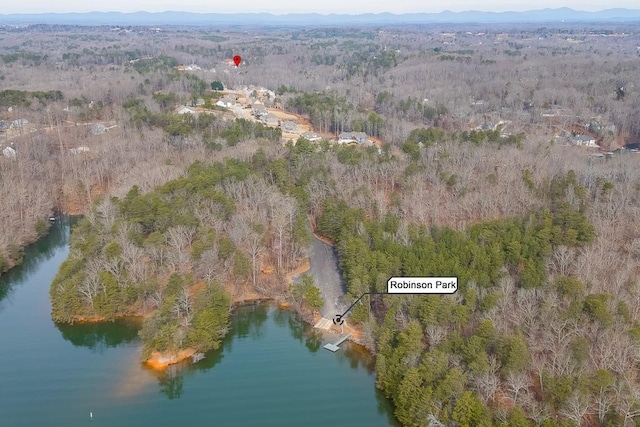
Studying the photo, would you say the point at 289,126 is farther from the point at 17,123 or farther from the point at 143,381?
the point at 143,381

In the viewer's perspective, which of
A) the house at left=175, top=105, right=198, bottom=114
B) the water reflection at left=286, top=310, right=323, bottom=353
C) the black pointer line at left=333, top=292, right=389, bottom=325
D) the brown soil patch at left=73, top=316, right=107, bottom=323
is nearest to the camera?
the water reflection at left=286, top=310, right=323, bottom=353

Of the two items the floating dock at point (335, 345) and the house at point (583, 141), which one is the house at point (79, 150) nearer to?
the floating dock at point (335, 345)

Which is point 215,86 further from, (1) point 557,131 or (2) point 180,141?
(1) point 557,131

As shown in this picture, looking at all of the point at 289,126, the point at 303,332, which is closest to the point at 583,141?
the point at 289,126

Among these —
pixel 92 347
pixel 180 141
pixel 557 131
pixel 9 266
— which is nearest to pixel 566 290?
pixel 92 347

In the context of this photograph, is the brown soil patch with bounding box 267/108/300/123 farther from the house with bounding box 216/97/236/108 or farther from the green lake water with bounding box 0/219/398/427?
the green lake water with bounding box 0/219/398/427

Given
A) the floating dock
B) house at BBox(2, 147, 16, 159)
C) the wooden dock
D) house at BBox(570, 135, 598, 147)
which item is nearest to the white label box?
the floating dock

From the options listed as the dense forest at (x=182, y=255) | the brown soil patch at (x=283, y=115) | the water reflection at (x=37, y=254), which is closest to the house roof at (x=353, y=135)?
the brown soil patch at (x=283, y=115)
